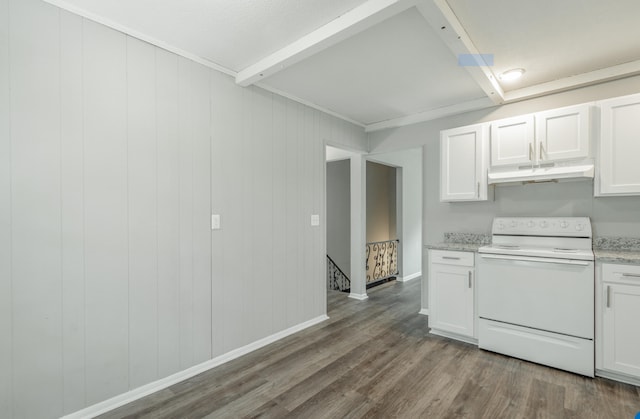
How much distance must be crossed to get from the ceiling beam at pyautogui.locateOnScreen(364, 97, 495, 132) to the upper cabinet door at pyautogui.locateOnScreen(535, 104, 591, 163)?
2.26 feet

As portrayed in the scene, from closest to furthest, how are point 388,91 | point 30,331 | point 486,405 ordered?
point 30,331, point 486,405, point 388,91

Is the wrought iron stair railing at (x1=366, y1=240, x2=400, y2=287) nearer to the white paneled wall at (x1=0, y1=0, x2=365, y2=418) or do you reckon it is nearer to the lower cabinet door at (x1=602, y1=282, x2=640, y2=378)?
the white paneled wall at (x1=0, y1=0, x2=365, y2=418)

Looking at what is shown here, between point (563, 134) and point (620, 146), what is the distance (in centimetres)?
40

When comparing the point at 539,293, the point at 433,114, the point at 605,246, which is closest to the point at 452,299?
the point at 539,293

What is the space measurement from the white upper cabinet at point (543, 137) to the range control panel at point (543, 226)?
1.91 feet

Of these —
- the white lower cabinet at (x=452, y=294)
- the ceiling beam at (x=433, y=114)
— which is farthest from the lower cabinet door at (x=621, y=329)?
the ceiling beam at (x=433, y=114)

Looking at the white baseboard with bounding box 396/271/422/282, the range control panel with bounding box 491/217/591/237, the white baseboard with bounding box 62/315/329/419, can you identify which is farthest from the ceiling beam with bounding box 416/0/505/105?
the white baseboard with bounding box 396/271/422/282

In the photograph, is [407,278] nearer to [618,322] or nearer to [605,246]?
[605,246]

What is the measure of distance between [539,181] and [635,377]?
1698mm

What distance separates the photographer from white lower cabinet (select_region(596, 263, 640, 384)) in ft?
7.15

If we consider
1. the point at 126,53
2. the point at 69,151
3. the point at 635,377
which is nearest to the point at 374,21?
the point at 126,53

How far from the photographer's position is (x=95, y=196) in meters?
1.95

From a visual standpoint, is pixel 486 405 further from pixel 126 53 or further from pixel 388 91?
pixel 126 53

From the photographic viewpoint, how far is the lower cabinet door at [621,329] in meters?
2.18
